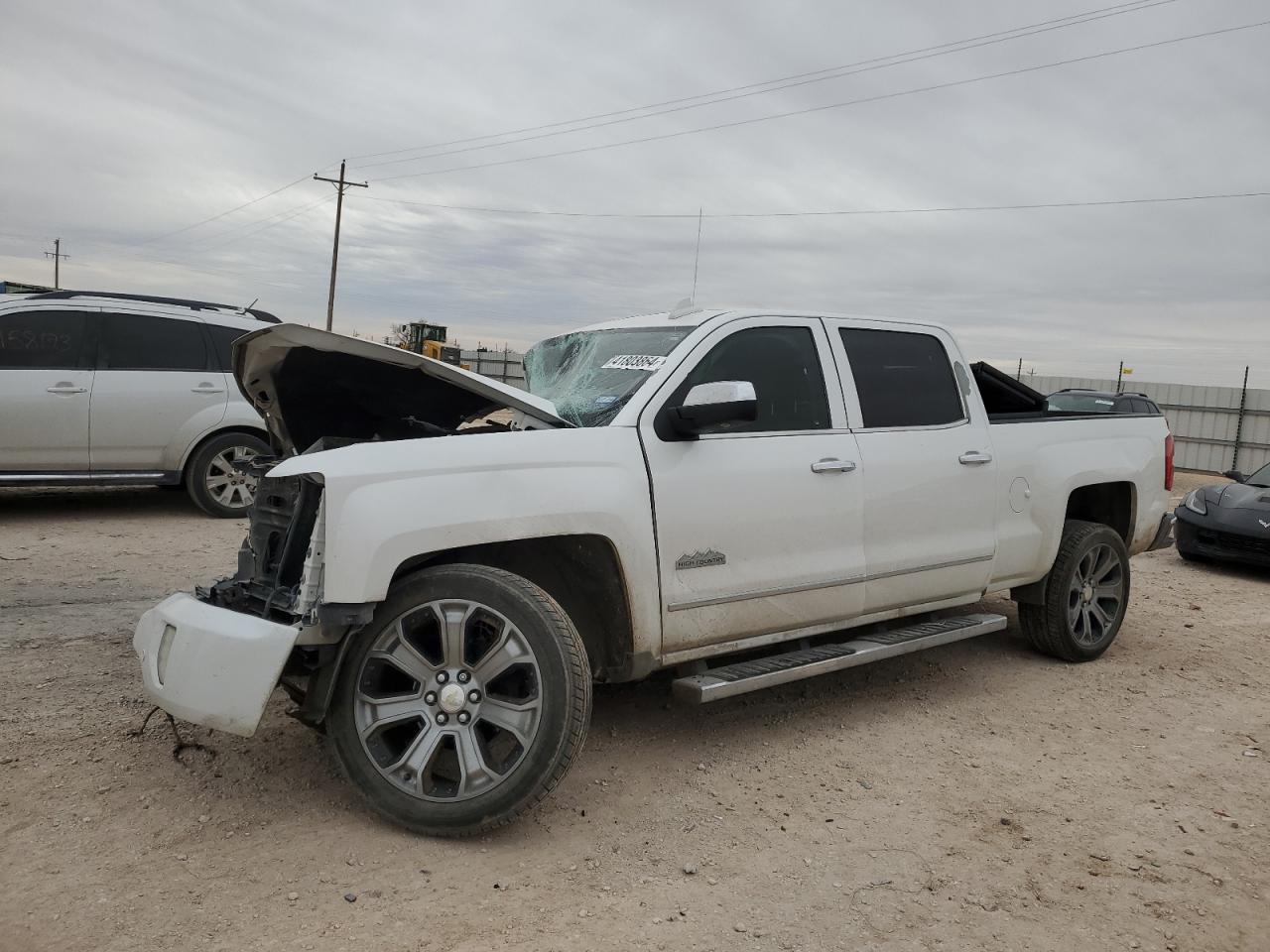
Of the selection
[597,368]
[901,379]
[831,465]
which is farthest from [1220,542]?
[597,368]

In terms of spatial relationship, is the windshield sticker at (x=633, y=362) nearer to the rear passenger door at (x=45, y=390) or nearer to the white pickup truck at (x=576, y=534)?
the white pickup truck at (x=576, y=534)

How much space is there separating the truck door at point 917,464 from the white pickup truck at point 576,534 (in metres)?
0.02

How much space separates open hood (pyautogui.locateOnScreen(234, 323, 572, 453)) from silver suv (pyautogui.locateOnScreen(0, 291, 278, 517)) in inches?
201

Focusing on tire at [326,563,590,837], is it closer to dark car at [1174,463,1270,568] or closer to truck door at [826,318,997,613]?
truck door at [826,318,997,613]

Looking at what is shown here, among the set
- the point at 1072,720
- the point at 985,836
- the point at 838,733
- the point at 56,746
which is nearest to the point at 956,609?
the point at 1072,720

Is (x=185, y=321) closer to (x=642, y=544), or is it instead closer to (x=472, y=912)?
(x=642, y=544)

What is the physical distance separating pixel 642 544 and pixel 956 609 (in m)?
3.94

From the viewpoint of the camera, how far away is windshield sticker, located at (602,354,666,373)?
4238mm

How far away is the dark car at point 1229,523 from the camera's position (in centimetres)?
934

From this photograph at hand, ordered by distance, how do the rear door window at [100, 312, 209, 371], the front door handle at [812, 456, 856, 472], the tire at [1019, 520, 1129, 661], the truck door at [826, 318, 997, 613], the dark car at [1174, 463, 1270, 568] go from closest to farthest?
1. the front door handle at [812, 456, 856, 472]
2. the truck door at [826, 318, 997, 613]
3. the tire at [1019, 520, 1129, 661]
4. the rear door window at [100, 312, 209, 371]
5. the dark car at [1174, 463, 1270, 568]

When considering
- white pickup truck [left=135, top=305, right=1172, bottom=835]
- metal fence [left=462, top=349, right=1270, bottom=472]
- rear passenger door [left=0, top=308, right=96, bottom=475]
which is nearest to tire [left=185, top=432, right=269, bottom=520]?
rear passenger door [left=0, top=308, right=96, bottom=475]

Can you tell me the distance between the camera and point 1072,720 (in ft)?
16.3

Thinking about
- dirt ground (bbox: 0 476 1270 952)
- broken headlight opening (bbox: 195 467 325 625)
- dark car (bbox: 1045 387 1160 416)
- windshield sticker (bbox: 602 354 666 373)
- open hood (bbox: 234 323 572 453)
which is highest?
dark car (bbox: 1045 387 1160 416)

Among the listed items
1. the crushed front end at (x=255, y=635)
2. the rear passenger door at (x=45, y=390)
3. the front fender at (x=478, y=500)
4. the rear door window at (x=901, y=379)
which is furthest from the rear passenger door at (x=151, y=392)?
the rear door window at (x=901, y=379)
